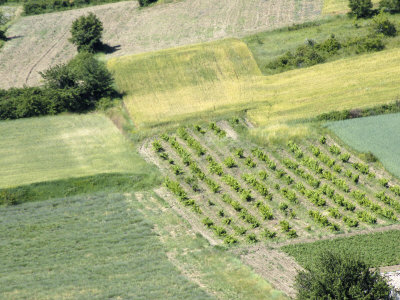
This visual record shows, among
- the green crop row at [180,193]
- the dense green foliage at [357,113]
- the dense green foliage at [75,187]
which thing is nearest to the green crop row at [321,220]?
the green crop row at [180,193]

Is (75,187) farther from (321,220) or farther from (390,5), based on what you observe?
(390,5)

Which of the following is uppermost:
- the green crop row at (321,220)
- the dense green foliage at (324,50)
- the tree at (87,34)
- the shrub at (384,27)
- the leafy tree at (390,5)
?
the tree at (87,34)

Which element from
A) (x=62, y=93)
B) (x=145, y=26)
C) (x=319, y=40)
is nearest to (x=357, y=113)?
(x=319, y=40)

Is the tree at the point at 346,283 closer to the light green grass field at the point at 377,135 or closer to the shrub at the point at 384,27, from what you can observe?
the light green grass field at the point at 377,135

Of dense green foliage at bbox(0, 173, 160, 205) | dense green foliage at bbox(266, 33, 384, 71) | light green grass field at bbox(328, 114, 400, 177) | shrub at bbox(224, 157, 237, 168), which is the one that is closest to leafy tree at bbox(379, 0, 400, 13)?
dense green foliage at bbox(266, 33, 384, 71)

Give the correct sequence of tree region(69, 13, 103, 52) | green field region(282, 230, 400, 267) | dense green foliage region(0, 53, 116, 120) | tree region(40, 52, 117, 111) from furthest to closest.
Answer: tree region(69, 13, 103, 52)
tree region(40, 52, 117, 111)
dense green foliage region(0, 53, 116, 120)
green field region(282, 230, 400, 267)

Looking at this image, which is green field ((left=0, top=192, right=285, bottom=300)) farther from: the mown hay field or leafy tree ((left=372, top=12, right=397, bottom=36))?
leafy tree ((left=372, top=12, right=397, bottom=36))
